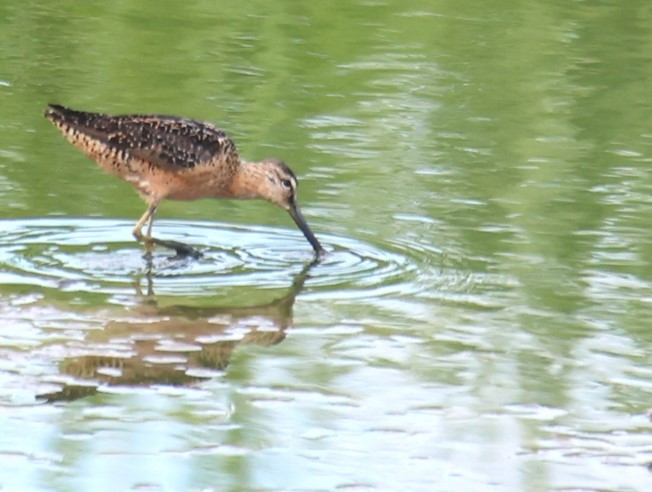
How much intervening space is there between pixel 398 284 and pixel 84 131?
1994mm

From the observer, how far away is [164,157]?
9.06 meters

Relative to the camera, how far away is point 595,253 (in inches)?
338

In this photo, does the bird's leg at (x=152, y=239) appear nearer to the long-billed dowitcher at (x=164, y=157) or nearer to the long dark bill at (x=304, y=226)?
the long-billed dowitcher at (x=164, y=157)

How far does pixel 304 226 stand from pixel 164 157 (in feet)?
2.64

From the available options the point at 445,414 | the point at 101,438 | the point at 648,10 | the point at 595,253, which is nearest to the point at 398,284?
the point at 595,253

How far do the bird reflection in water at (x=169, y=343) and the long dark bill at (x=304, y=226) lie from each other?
2.24 feet

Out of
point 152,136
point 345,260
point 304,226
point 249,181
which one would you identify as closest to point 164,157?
point 152,136

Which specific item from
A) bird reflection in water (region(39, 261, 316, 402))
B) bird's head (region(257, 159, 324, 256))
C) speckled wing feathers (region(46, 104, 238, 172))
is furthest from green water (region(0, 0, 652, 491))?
speckled wing feathers (region(46, 104, 238, 172))

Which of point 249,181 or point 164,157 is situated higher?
point 164,157

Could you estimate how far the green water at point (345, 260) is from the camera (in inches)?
231

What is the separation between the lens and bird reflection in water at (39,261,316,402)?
6504 millimetres

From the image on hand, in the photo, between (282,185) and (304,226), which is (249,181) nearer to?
(282,185)

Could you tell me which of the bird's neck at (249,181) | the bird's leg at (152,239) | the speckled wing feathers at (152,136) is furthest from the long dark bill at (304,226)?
the bird's leg at (152,239)

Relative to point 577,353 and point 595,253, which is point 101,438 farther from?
point 595,253
